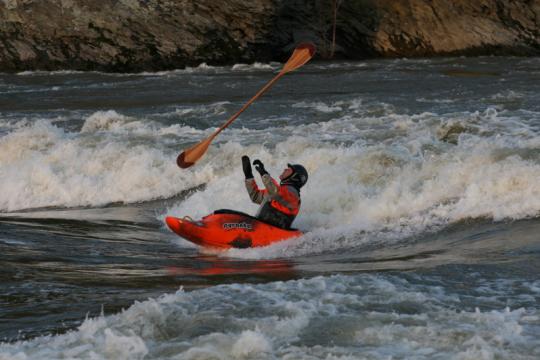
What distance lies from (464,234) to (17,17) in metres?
24.6

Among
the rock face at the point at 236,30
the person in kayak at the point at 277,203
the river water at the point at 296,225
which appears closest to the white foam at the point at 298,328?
the river water at the point at 296,225

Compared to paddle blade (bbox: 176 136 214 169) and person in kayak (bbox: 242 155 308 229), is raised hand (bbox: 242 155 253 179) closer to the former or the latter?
person in kayak (bbox: 242 155 308 229)

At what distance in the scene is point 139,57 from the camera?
3091cm

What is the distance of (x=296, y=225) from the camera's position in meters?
10.8

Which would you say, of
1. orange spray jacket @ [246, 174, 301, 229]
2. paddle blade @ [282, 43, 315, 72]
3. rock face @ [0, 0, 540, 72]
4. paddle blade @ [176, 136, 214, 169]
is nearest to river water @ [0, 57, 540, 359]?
orange spray jacket @ [246, 174, 301, 229]

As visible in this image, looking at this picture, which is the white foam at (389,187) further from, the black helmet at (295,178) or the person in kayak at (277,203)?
the black helmet at (295,178)

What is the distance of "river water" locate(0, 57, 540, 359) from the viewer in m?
5.40

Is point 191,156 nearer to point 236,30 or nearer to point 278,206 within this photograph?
point 278,206

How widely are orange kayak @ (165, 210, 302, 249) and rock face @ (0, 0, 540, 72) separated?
21956mm

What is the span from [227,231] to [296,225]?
5.53 ft

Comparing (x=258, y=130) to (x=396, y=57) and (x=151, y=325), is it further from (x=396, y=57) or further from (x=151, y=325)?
(x=396, y=57)

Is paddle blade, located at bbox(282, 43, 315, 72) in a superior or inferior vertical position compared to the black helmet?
superior

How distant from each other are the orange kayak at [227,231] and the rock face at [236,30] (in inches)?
864

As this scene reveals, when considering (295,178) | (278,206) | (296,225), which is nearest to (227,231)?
(278,206)
